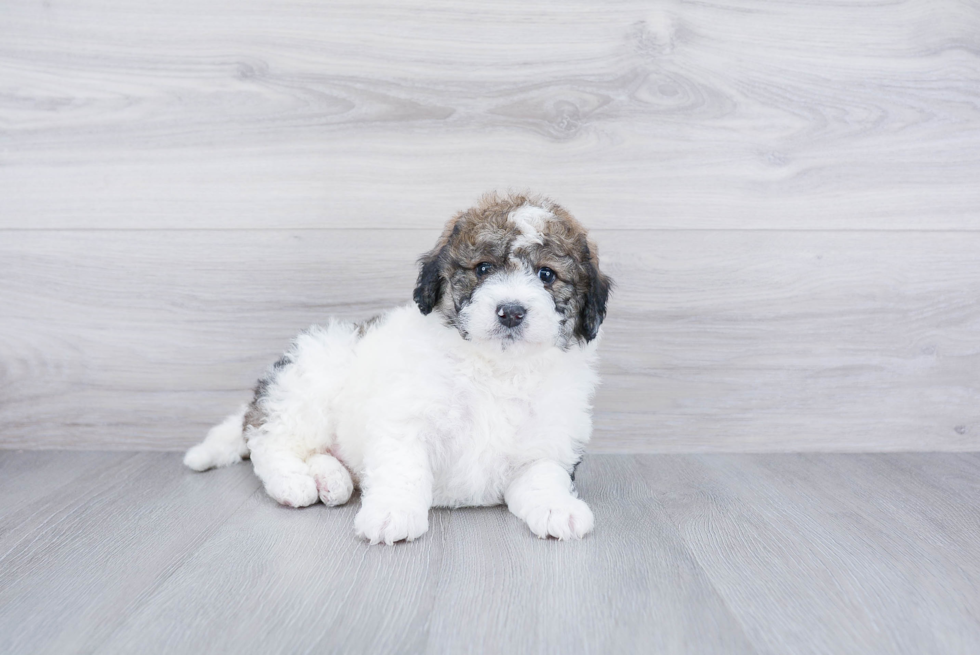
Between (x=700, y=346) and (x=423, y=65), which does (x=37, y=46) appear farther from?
(x=700, y=346)

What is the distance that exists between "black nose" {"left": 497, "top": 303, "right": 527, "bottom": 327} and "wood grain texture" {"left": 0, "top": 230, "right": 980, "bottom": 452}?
0.84 m

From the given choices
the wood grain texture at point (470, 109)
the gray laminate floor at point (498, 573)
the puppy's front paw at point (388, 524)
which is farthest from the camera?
the wood grain texture at point (470, 109)

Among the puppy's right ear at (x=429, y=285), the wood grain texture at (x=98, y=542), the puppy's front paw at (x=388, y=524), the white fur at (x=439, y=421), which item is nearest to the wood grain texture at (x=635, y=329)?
the wood grain texture at (x=98, y=542)

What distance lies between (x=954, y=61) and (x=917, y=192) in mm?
437

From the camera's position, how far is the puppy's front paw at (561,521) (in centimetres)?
162

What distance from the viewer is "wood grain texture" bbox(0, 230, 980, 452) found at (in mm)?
2424

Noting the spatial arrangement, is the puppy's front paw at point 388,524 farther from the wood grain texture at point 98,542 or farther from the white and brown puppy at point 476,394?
the wood grain texture at point 98,542

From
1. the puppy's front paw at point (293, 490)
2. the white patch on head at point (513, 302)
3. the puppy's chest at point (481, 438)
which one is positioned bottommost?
the puppy's front paw at point (293, 490)

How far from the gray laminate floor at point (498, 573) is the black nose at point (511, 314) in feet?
1.59

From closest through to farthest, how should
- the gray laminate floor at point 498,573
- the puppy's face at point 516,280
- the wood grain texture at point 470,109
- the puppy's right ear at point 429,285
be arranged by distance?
the gray laminate floor at point 498,573
the puppy's face at point 516,280
the puppy's right ear at point 429,285
the wood grain texture at point 470,109

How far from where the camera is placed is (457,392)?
180 cm

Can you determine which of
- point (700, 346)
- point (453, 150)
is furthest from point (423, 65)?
point (700, 346)

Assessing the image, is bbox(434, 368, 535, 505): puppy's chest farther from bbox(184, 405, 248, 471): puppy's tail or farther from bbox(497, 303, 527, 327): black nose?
bbox(184, 405, 248, 471): puppy's tail

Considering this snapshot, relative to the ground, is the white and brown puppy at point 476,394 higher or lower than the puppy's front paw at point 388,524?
higher
